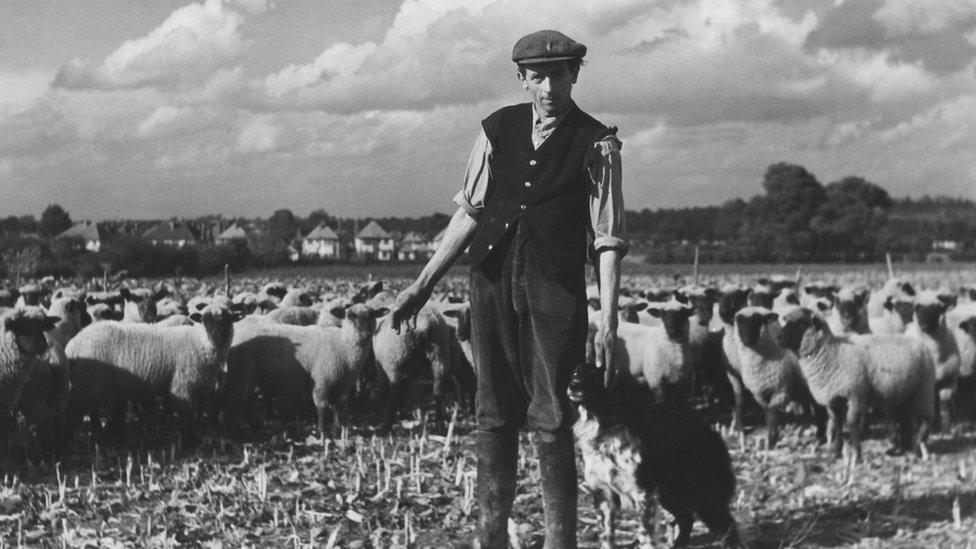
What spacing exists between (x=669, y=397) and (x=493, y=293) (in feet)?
21.8

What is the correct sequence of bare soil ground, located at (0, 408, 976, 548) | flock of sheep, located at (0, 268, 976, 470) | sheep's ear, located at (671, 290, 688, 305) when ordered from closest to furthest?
bare soil ground, located at (0, 408, 976, 548) < flock of sheep, located at (0, 268, 976, 470) < sheep's ear, located at (671, 290, 688, 305)

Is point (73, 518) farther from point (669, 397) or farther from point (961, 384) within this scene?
point (961, 384)

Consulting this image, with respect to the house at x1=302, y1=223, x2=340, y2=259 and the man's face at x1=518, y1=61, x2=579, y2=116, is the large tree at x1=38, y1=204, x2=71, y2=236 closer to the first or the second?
the house at x1=302, y1=223, x2=340, y2=259

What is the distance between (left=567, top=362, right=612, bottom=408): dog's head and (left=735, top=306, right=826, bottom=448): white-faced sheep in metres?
5.50

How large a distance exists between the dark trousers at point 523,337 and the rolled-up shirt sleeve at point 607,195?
10.2 inches

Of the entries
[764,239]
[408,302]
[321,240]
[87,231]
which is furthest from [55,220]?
[408,302]

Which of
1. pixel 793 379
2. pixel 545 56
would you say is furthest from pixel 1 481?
pixel 793 379

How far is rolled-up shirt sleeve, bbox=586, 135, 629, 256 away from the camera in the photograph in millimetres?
4562

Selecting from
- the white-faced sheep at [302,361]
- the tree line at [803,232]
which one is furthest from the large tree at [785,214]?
the white-faced sheep at [302,361]

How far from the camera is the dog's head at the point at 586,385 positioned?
4758 mm

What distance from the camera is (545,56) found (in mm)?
4500

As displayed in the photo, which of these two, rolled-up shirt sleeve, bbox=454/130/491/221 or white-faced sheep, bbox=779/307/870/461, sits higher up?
rolled-up shirt sleeve, bbox=454/130/491/221

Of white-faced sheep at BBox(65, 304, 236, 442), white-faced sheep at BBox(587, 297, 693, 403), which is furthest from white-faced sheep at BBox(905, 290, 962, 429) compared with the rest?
white-faced sheep at BBox(65, 304, 236, 442)

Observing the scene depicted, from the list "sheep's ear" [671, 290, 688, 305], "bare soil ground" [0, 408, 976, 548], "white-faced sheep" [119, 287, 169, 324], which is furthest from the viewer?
"white-faced sheep" [119, 287, 169, 324]
